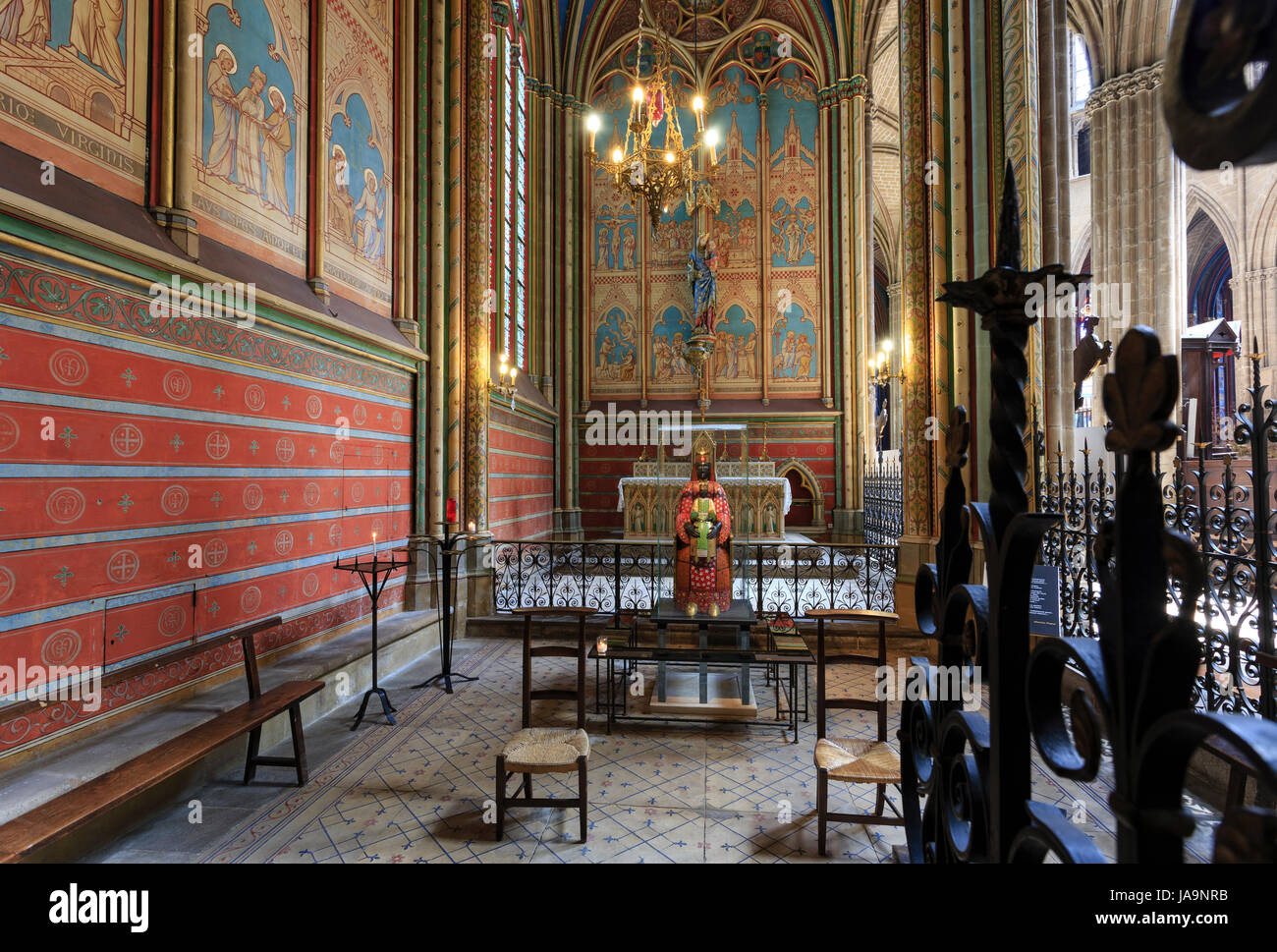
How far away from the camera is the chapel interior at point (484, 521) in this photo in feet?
2.78

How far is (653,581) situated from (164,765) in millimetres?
5071

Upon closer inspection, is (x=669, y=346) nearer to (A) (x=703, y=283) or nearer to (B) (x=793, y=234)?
(A) (x=703, y=283)

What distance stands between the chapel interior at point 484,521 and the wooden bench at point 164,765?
3 cm

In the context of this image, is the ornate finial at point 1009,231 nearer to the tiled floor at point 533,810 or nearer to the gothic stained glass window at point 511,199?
the tiled floor at point 533,810

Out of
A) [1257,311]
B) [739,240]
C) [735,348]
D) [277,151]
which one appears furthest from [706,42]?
[1257,311]

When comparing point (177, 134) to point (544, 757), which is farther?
point (177, 134)

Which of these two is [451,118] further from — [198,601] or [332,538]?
[198,601]

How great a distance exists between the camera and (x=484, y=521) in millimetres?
8523

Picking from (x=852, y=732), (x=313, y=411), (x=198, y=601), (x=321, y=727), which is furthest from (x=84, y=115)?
(x=852, y=732)

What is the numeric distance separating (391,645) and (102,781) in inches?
134

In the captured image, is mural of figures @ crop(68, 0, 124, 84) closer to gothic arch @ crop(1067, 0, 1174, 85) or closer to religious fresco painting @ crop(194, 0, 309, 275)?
religious fresco painting @ crop(194, 0, 309, 275)

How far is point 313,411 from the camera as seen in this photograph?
598 centimetres

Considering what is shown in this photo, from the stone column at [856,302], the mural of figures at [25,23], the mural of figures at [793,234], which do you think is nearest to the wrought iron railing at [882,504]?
the stone column at [856,302]

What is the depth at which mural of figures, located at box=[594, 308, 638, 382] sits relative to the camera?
15.7 meters
